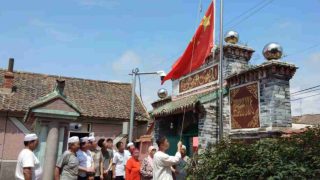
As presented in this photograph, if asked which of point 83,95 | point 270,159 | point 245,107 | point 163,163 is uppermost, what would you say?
point 83,95

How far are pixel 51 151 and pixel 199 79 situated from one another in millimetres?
5460

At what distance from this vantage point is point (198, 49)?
29.1 ft

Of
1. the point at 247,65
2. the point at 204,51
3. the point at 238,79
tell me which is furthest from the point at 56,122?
the point at 247,65

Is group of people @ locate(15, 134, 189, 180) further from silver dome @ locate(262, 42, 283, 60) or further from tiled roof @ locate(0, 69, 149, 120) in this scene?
tiled roof @ locate(0, 69, 149, 120)

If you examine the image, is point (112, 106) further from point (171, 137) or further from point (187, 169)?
point (187, 169)

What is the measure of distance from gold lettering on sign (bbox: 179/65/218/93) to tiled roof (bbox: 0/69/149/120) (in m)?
7.28

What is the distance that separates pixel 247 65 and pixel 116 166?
16.0 ft

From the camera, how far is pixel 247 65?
1013 cm

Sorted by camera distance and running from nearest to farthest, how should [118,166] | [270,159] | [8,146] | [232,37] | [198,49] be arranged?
[270,159]
[118,166]
[198,49]
[232,37]
[8,146]

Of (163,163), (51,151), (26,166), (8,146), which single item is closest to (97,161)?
(51,151)

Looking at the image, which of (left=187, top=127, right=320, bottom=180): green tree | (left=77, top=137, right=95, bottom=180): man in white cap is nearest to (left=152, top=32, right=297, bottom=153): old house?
(left=187, top=127, right=320, bottom=180): green tree

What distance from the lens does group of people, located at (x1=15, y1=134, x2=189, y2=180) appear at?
17.1ft

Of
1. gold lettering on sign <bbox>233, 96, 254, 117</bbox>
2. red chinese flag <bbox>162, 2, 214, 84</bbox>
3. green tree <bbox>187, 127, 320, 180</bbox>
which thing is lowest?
green tree <bbox>187, 127, 320, 180</bbox>

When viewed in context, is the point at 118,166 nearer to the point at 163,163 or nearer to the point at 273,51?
the point at 163,163
